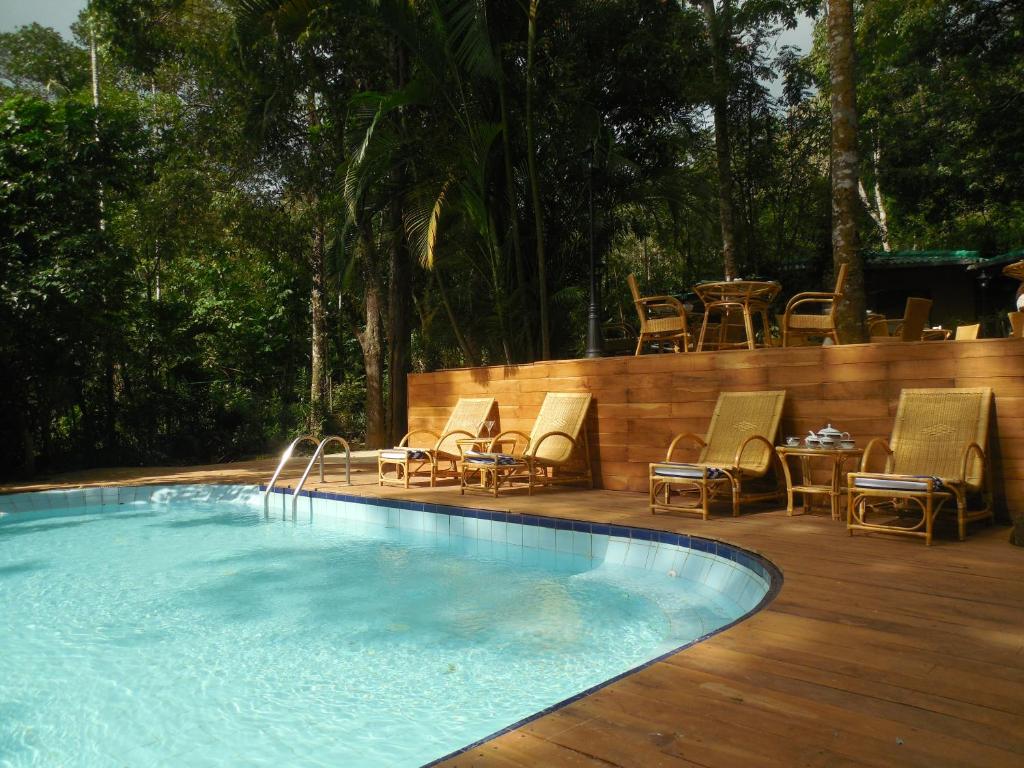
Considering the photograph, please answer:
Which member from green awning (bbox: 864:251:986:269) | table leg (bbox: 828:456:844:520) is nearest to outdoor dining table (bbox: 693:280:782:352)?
table leg (bbox: 828:456:844:520)

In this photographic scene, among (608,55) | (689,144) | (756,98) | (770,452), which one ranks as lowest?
(770,452)

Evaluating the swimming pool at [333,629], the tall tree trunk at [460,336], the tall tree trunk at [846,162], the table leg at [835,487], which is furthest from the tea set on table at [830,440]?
the tall tree trunk at [460,336]

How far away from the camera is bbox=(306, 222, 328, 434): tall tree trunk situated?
1386 centimetres

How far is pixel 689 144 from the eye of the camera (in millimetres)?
10852

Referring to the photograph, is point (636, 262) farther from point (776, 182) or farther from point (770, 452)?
point (770, 452)

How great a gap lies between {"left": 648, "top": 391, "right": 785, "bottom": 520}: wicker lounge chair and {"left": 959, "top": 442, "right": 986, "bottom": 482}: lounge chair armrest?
1210 mm

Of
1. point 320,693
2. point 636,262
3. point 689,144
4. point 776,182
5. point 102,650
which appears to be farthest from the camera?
point 636,262

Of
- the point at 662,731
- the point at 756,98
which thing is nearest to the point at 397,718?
the point at 662,731

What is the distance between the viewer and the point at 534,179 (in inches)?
347

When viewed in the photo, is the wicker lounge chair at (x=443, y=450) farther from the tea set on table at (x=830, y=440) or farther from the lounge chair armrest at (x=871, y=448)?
the lounge chair armrest at (x=871, y=448)

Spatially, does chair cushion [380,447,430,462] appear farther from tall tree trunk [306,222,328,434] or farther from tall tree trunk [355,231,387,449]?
tall tree trunk [306,222,328,434]

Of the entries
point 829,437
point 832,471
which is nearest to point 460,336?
point 832,471

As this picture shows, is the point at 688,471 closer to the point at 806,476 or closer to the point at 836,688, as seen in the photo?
the point at 806,476

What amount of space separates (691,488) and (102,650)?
441 cm
